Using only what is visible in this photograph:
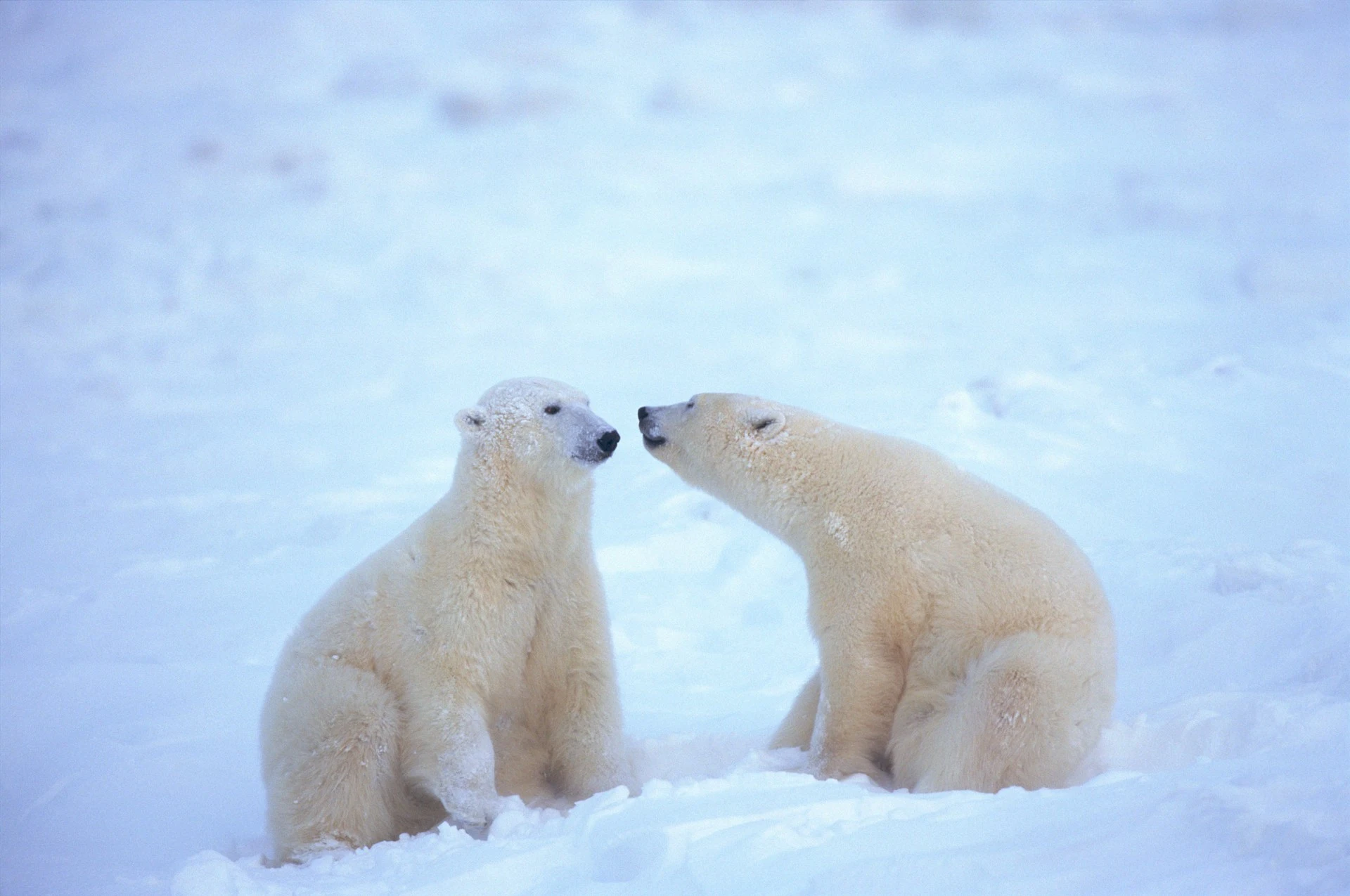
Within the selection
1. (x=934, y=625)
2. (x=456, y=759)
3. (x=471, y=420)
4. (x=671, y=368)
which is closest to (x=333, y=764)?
(x=456, y=759)

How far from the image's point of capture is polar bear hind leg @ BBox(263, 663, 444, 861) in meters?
3.46

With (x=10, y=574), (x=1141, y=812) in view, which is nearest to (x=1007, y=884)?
(x=1141, y=812)

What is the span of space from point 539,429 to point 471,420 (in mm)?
247

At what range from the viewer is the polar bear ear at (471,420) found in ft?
12.7

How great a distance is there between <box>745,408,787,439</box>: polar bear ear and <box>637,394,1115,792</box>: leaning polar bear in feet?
0.41

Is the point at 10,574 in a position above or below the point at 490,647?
below

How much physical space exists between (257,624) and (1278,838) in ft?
16.4

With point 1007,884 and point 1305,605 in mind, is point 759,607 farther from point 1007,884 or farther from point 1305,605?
point 1007,884

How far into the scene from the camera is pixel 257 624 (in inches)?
233

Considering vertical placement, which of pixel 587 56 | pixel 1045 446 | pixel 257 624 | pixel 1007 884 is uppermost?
pixel 587 56

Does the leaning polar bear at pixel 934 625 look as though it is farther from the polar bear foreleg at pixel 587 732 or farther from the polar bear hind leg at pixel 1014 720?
the polar bear foreleg at pixel 587 732

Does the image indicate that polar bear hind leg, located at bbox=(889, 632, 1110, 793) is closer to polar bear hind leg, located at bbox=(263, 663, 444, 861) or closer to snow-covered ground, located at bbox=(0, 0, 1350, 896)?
snow-covered ground, located at bbox=(0, 0, 1350, 896)

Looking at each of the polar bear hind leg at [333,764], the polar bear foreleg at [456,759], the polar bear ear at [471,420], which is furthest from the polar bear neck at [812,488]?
the polar bear hind leg at [333,764]

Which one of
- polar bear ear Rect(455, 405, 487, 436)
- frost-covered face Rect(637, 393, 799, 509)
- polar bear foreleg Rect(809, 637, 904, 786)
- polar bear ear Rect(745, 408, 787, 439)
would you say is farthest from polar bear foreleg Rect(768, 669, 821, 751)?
polar bear ear Rect(455, 405, 487, 436)
